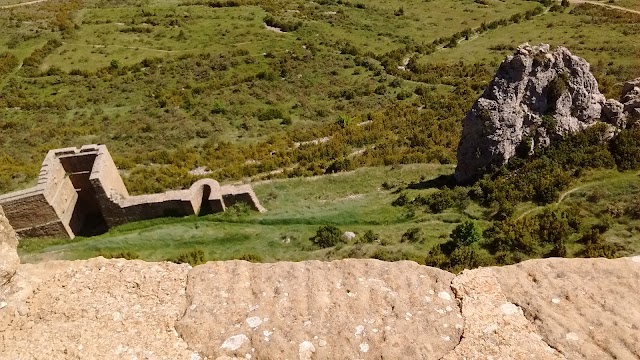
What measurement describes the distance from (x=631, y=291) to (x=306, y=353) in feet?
15.4

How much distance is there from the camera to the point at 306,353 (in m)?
6.27

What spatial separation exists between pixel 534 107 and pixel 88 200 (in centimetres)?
2614

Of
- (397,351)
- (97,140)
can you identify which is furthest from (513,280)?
(97,140)

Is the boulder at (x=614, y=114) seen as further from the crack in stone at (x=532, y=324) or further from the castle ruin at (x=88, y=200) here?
the crack in stone at (x=532, y=324)

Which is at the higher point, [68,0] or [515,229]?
[515,229]

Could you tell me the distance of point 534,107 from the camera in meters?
26.2

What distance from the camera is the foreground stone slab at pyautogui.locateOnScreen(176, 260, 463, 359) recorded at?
6.29m

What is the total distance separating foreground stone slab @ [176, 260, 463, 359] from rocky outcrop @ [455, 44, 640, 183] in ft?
66.4

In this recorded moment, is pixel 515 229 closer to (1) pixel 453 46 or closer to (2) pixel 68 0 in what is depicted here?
(1) pixel 453 46

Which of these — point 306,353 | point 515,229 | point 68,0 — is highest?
point 306,353

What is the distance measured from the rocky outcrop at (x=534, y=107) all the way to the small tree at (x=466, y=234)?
628cm

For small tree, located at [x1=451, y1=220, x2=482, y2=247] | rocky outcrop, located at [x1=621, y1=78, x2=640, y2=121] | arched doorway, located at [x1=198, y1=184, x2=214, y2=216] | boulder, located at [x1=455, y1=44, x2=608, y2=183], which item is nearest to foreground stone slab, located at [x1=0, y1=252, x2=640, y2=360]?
small tree, located at [x1=451, y1=220, x2=482, y2=247]

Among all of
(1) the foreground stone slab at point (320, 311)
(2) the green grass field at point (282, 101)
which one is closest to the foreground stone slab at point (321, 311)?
(1) the foreground stone slab at point (320, 311)

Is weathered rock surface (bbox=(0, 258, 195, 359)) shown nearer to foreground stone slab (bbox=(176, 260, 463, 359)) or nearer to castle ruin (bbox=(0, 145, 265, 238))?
foreground stone slab (bbox=(176, 260, 463, 359))
